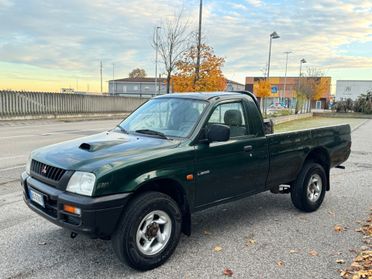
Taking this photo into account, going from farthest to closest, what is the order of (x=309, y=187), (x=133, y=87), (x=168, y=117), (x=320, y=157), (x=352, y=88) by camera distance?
(x=133, y=87)
(x=352, y=88)
(x=320, y=157)
(x=309, y=187)
(x=168, y=117)

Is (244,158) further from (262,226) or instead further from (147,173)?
(147,173)

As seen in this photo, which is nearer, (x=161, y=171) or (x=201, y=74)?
(x=161, y=171)

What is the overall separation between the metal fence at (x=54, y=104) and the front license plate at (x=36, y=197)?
20.6m

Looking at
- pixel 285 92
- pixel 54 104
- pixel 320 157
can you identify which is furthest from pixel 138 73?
pixel 320 157

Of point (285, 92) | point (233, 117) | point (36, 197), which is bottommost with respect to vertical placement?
point (36, 197)

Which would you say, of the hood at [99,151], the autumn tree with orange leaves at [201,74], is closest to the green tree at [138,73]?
the autumn tree with orange leaves at [201,74]

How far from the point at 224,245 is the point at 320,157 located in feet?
8.77

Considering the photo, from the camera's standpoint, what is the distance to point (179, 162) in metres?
3.93

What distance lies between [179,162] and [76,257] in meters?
1.51

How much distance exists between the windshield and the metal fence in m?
20.1

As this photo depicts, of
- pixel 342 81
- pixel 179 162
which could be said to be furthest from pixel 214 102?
pixel 342 81

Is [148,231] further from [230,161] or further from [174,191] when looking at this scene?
[230,161]

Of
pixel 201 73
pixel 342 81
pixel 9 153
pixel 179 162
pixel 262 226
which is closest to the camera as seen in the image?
pixel 179 162

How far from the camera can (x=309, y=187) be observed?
5809 millimetres
